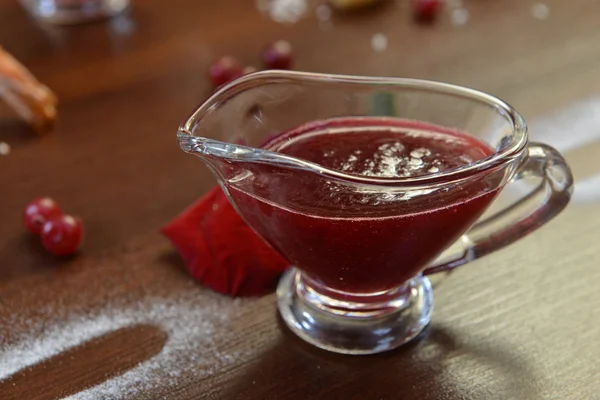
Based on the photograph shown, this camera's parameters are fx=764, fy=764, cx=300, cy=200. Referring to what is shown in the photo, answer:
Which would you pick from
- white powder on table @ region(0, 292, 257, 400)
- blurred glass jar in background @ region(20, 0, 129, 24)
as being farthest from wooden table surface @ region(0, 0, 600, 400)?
blurred glass jar in background @ region(20, 0, 129, 24)

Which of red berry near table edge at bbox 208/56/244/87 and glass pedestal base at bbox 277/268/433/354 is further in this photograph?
red berry near table edge at bbox 208/56/244/87

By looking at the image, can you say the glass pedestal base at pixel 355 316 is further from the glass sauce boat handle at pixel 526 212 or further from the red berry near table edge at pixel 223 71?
the red berry near table edge at pixel 223 71

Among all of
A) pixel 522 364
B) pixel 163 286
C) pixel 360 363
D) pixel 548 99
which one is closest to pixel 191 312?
pixel 163 286

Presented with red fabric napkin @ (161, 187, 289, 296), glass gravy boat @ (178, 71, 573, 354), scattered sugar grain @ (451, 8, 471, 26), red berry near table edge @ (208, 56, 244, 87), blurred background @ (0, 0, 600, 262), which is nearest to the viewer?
glass gravy boat @ (178, 71, 573, 354)

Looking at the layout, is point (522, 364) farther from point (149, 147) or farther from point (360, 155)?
point (149, 147)

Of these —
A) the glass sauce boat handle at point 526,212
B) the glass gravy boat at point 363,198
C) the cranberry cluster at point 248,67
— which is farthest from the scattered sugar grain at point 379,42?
the glass sauce boat handle at point 526,212

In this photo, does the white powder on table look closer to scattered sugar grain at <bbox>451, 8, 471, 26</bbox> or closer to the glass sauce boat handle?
the glass sauce boat handle
